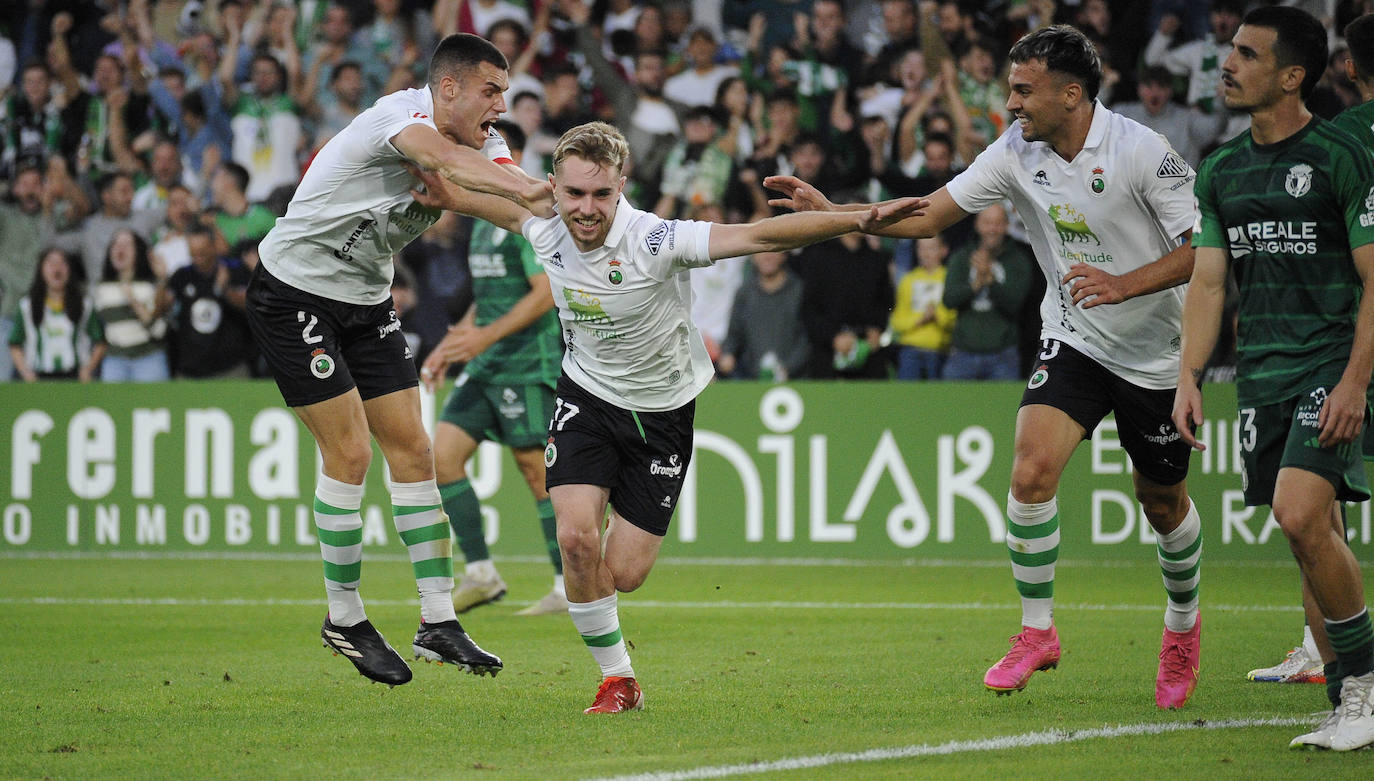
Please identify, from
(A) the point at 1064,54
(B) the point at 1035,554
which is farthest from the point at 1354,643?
(A) the point at 1064,54

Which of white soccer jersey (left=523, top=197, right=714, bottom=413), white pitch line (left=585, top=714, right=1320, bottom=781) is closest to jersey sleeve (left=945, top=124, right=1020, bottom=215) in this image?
white soccer jersey (left=523, top=197, right=714, bottom=413)

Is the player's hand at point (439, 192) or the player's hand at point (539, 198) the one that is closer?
the player's hand at point (539, 198)

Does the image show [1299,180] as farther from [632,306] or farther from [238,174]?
[238,174]

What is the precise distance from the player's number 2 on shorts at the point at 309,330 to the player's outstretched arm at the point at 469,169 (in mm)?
865

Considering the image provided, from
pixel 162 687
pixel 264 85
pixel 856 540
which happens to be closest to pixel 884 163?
pixel 856 540

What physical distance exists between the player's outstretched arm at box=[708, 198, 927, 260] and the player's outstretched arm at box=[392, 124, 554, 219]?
768 mm

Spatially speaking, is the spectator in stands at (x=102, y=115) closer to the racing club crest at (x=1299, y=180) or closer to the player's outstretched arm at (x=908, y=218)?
the player's outstretched arm at (x=908, y=218)

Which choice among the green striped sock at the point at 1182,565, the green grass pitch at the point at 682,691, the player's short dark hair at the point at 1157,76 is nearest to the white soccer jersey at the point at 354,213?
the green grass pitch at the point at 682,691

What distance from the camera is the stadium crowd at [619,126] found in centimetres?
1334

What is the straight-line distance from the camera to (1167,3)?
47.8ft

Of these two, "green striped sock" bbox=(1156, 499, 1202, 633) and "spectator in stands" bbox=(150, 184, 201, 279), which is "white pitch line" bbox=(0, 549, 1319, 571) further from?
"green striped sock" bbox=(1156, 499, 1202, 633)

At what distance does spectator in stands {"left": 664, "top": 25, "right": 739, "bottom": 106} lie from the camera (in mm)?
15094

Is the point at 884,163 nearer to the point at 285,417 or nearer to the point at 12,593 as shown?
the point at 285,417

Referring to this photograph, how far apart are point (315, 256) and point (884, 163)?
798 cm
